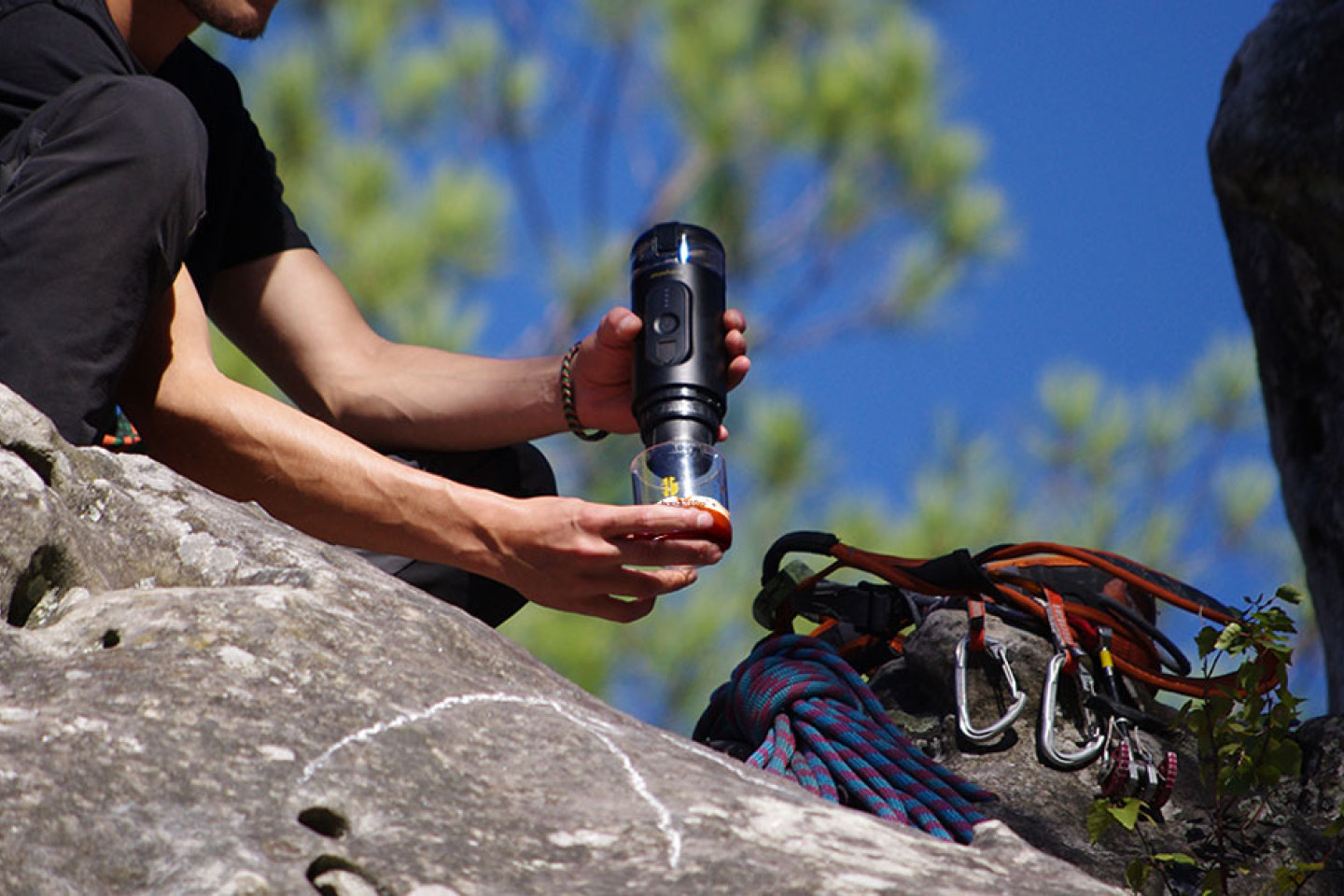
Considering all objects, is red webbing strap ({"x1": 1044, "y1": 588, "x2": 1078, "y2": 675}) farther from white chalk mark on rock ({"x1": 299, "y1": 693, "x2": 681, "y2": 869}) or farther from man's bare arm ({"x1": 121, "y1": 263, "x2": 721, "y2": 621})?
white chalk mark on rock ({"x1": 299, "y1": 693, "x2": 681, "y2": 869})

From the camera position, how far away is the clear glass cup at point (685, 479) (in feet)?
4.93

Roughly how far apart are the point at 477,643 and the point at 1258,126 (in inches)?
51.0

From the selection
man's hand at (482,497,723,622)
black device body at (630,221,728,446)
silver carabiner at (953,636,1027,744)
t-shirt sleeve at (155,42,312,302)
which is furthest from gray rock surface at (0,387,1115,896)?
t-shirt sleeve at (155,42,312,302)

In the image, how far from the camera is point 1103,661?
1725 mm

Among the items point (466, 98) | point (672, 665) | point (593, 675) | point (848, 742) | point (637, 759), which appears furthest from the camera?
point (466, 98)

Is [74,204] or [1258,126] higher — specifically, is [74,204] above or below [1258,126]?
below

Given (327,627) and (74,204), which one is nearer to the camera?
(327,627)

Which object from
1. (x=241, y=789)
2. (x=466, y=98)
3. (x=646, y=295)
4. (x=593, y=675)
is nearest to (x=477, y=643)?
(x=241, y=789)

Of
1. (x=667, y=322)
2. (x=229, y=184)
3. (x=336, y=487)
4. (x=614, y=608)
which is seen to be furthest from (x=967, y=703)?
(x=229, y=184)

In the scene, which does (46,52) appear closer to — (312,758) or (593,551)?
(593,551)

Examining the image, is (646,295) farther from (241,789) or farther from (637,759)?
(241,789)

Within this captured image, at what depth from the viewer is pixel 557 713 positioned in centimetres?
111

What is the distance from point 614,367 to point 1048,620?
54cm

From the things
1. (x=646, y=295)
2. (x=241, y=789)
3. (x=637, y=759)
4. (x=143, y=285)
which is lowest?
(x=241, y=789)
